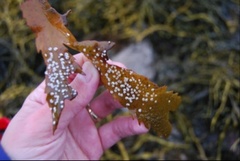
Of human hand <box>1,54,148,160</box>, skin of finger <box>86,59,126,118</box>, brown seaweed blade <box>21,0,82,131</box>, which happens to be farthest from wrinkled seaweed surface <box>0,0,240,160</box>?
brown seaweed blade <box>21,0,82,131</box>

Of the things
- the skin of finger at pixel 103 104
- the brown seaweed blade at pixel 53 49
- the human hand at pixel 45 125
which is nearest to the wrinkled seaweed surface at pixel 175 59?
the skin of finger at pixel 103 104

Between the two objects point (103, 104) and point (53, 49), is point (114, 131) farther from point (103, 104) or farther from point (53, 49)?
point (53, 49)

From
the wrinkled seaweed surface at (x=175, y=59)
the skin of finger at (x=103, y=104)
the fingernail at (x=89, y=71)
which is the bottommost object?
the wrinkled seaweed surface at (x=175, y=59)

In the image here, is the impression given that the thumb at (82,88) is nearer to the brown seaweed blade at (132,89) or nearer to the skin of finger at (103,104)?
the brown seaweed blade at (132,89)

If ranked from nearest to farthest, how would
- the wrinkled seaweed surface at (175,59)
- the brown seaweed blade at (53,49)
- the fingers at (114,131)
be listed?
1. the brown seaweed blade at (53,49)
2. the fingers at (114,131)
3. the wrinkled seaweed surface at (175,59)

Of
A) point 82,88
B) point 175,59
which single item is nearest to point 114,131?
point 82,88

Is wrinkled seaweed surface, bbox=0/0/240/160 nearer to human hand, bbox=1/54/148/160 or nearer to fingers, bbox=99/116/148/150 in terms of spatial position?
fingers, bbox=99/116/148/150

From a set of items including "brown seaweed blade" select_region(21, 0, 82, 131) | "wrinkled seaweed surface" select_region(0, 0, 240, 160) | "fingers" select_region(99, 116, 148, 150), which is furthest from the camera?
"wrinkled seaweed surface" select_region(0, 0, 240, 160)
